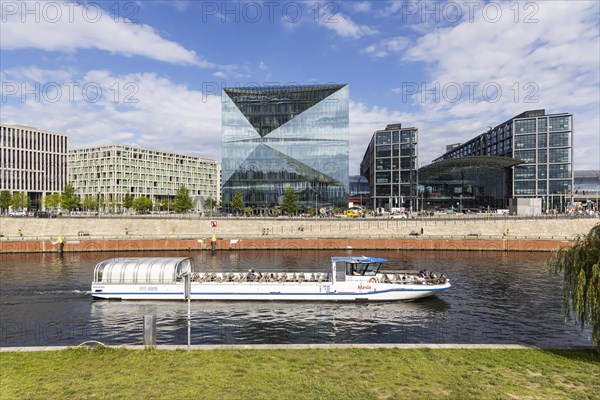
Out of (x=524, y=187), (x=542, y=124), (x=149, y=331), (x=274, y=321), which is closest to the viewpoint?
(x=149, y=331)

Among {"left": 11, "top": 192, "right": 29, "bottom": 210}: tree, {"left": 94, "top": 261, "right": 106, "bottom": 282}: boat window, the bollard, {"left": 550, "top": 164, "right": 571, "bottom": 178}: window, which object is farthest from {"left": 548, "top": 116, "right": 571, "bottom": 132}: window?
{"left": 11, "top": 192, "right": 29, "bottom": 210}: tree

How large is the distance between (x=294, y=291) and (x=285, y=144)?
94.7 metres

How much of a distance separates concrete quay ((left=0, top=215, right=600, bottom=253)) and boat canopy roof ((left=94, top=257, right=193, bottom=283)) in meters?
34.8

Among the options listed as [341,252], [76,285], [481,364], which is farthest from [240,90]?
[481,364]

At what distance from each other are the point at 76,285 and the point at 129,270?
915 cm

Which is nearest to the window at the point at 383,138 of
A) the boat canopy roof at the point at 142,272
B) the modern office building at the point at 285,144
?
the modern office building at the point at 285,144

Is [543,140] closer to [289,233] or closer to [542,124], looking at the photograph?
[542,124]

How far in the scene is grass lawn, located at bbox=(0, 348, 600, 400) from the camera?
46.2ft

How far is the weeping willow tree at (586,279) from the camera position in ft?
55.7

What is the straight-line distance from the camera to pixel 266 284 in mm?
37094

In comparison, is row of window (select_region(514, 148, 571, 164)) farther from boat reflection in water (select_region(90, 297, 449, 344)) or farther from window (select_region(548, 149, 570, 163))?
boat reflection in water (select_region(90, 297, 449, 344))

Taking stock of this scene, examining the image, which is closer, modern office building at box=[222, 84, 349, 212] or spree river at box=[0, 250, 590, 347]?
spree river at box=[0, 250, 590, 347]

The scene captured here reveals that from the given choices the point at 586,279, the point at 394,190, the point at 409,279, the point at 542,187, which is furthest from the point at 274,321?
the point at 542,187

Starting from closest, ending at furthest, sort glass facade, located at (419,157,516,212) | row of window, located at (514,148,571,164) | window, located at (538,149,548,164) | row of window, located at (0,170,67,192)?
row of window, located at (514,148,571,164), window, located at (538,149,548,164), glass facade, located at (419,157,516,212), row of window, located at (0,170,67,192)
